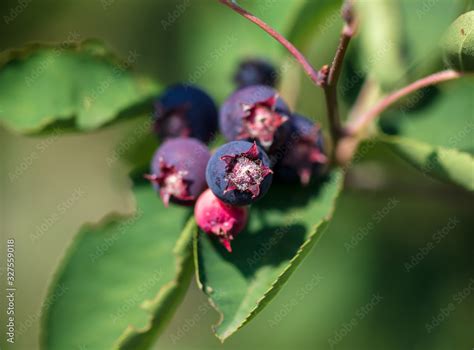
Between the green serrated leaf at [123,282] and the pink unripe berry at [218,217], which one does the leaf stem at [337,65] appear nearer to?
the pink unripe berry at [218,217]

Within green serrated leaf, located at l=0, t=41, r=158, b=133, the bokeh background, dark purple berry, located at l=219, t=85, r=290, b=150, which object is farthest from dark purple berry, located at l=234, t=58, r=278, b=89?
dark purple berry, located at l=219, t=85, r=290, b=150

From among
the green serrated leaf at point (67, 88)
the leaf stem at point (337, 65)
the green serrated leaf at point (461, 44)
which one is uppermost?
the green serrated leaf at point (461, 44)

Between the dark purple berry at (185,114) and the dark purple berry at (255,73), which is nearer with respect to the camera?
the dark purple berry at (185,114)

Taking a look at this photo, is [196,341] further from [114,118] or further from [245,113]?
[245,113]

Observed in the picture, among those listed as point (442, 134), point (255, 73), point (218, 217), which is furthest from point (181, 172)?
point (442, 134)

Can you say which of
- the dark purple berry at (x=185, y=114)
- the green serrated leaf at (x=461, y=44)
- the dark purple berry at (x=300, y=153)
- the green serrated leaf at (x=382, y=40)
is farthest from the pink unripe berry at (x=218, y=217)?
the green serrated leaf at (x=382, y=40)

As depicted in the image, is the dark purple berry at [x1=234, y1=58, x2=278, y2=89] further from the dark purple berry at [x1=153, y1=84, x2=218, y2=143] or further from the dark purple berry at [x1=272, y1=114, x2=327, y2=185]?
the dark purple berry at [x1=272, y1=114, x2=327, y2=185]

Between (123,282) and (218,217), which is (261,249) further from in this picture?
(123,282)
